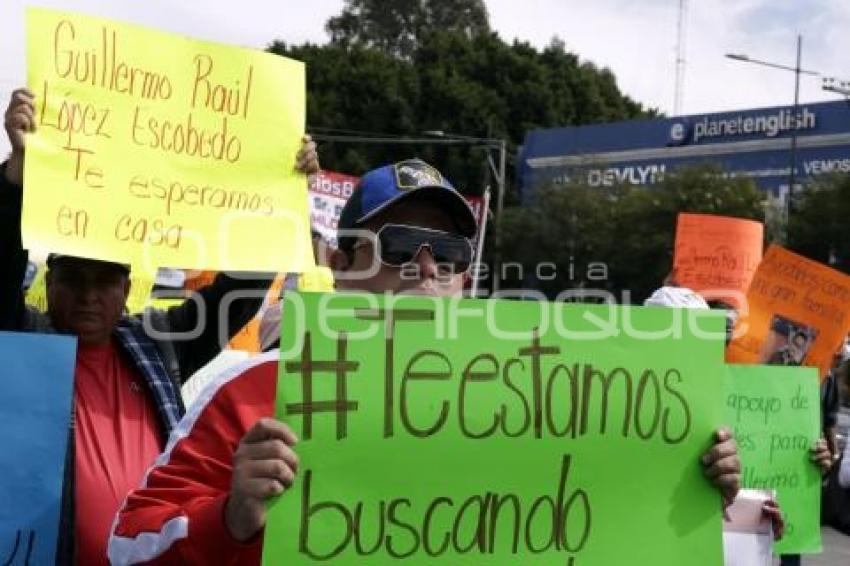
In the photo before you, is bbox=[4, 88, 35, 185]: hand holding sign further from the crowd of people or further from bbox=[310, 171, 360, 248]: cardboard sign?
bbox=[310, 171, 360, 248]: cardboard sign

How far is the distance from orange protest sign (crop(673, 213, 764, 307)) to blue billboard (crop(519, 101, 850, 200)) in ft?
100

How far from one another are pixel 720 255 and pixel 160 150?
5446 millimetres

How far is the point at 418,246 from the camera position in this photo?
2.12m

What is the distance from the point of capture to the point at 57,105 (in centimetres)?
264

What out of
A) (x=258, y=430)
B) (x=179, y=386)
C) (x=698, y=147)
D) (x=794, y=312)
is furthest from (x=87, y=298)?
(x=698, y=147)

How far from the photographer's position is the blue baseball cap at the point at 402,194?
2164 mm

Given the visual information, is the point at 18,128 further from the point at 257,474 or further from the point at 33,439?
the point at 257,474

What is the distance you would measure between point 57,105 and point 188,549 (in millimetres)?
1278

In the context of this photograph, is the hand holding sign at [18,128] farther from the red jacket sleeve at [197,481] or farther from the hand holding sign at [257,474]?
the hand holding sign at [257,474]

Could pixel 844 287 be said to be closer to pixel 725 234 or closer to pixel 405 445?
pixel 725 234

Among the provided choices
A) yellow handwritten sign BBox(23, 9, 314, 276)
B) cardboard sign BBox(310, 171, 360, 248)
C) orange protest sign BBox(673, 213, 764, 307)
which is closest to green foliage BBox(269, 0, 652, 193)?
cardboard sign BBox(310, 171, 360, 248)

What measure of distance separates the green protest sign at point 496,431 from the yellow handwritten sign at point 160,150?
99cm

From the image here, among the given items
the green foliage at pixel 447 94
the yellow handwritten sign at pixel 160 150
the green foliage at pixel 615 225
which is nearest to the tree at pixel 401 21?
the green foliage at pixel 447 94

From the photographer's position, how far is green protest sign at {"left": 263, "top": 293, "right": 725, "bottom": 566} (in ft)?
5.80
